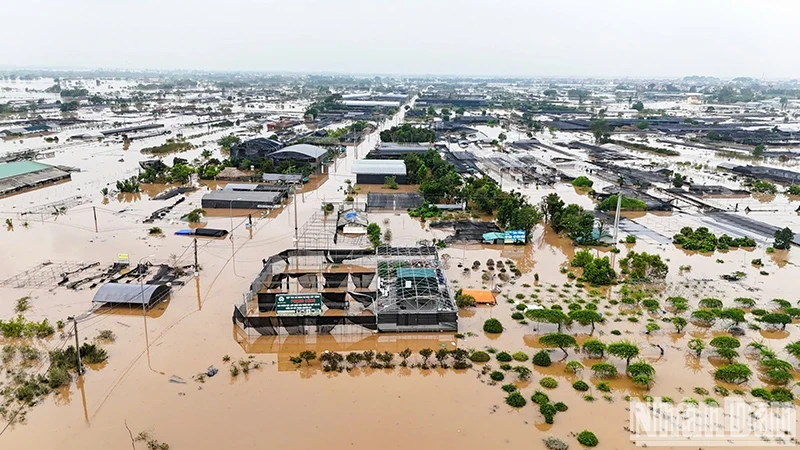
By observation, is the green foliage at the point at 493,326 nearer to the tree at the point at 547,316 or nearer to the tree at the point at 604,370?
the tree at the point at 547,316

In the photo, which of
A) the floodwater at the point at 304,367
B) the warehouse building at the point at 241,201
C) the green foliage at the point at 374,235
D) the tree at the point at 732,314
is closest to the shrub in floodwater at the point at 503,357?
the floodwater at the point at 304,367

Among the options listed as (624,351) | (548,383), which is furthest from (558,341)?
(624,351)

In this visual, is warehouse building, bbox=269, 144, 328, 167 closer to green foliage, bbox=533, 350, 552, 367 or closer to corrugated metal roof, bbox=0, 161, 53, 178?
corrugated metal roof, bbox=0, 161, 53, 178

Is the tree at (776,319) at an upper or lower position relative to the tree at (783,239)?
lower

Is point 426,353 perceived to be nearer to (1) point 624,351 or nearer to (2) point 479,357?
(2) point 479,357

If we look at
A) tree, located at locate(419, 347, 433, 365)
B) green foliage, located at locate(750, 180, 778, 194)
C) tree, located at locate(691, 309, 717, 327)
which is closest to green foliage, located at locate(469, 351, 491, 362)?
tree, located at locate(419, 347, 433, 365)

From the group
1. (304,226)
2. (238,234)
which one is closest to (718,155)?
(304,226)
